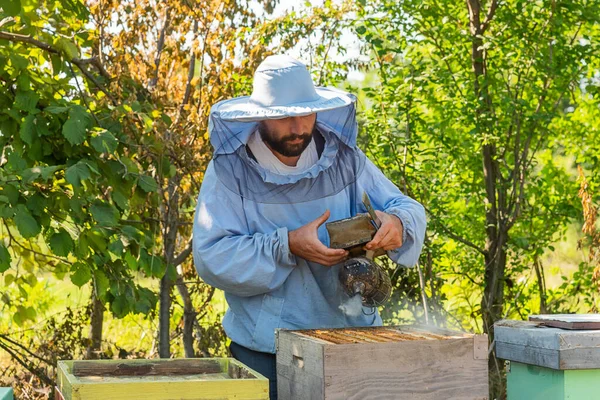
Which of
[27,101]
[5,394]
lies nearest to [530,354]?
[5,394]

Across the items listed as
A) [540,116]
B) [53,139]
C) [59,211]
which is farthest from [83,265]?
[540,116]

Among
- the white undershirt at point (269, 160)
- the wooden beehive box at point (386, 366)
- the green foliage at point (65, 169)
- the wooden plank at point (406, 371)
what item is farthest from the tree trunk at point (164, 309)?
the wooden plank at point (406, 371)

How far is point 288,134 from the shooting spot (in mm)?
2434

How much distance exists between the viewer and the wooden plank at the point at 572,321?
253 cm

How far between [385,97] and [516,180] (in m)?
1.03

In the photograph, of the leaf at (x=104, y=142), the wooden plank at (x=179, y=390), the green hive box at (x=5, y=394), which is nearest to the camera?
the wooden plank at (x=179, y=390)

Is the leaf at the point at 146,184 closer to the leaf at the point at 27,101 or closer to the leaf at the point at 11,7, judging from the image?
the leaf at the point at 27,101

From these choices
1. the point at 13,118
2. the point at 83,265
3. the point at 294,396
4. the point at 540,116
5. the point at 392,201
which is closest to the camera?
the point at 294,396

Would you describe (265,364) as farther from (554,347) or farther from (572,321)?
(572,321)

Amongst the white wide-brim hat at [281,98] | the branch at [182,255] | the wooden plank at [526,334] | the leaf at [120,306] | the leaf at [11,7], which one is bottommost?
the branch at [182,255]

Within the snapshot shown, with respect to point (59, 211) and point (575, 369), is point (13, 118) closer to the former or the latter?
point (59, 211)

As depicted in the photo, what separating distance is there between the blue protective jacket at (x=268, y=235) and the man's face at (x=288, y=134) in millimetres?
66

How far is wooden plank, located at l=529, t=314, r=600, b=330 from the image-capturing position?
2531 mm

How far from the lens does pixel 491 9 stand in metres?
5.25
